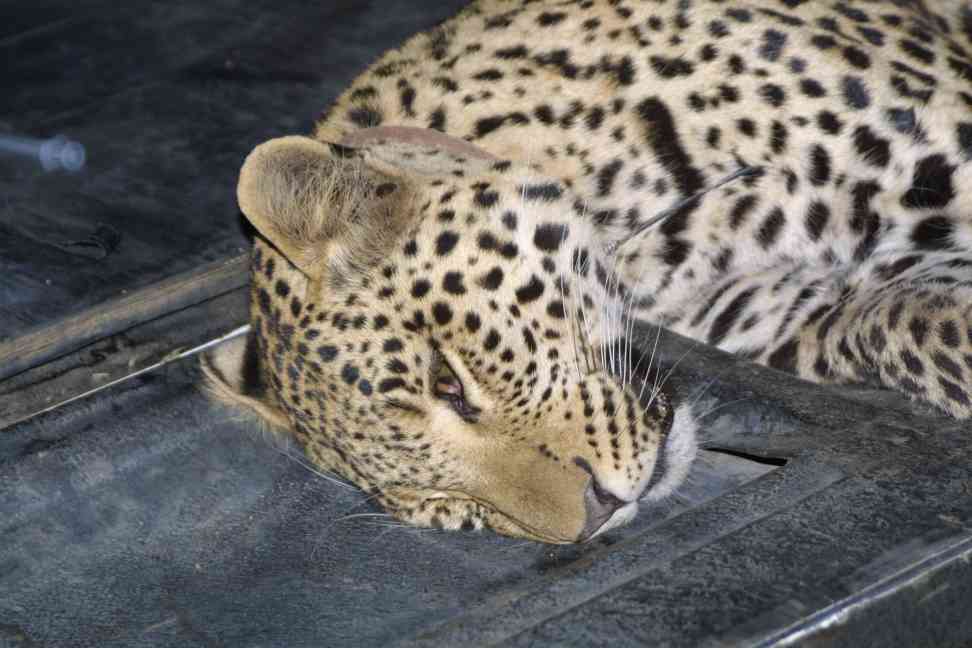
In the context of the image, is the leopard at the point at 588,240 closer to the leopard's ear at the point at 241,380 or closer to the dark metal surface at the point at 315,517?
the leopard's ear at the point at 241,380

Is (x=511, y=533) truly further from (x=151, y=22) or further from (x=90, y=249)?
(x=151, y=22)

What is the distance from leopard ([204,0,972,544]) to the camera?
3.62 metres

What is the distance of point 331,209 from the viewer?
3.66 meters

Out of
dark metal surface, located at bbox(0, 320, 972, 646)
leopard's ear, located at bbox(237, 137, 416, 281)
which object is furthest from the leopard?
dark metal surface, located at bbox(0, 320, 972, 646)

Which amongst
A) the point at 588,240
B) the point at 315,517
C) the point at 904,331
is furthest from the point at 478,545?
the point at 904,331

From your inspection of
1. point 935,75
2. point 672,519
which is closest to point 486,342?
point 672,519

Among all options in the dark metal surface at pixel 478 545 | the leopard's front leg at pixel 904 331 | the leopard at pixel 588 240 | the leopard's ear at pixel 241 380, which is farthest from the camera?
the leopard's front leg at pixel 904 331

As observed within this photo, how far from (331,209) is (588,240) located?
71 cm

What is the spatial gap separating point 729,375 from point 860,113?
910 millimetres

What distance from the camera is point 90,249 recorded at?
6332 mm

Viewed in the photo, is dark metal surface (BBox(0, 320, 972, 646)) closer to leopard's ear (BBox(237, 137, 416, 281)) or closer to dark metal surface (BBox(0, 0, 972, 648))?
dark metal surface (BBox(0, 0, 972, 648))

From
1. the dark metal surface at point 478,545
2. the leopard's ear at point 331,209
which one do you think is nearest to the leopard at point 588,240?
the leopard's ear at point 331,209

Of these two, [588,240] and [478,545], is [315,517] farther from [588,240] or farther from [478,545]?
[588,240]

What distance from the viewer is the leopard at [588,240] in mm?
3621
